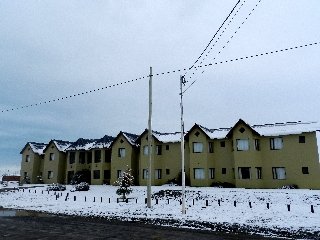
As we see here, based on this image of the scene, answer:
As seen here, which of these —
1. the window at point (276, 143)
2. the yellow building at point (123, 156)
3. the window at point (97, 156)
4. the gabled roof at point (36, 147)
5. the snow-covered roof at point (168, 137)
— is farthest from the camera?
the gabled roof at point (36, 147)

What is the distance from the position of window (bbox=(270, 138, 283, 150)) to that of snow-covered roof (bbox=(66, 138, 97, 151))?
3310 centimetres

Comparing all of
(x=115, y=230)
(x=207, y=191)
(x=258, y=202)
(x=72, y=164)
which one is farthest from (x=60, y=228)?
(x=72, y=164)

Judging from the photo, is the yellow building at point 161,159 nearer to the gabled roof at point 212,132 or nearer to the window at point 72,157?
the gabled roof at point 212,132

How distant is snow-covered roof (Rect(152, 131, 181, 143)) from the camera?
1919 inches

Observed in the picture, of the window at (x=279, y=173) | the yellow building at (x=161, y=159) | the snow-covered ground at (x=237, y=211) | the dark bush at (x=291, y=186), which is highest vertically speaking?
the yellow building at (x=161, y=159)

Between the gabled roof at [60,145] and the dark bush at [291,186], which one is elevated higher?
the gabled roof at [60,145]

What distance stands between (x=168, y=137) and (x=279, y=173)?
725 inches

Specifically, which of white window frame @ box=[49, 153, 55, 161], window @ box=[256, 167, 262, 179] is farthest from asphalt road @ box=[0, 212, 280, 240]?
white window frame @ box=[49, 153, 55, 161]

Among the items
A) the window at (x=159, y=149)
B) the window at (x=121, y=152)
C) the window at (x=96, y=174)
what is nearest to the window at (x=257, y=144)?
the window at (x=159, y=149)

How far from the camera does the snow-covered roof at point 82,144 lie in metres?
58.7

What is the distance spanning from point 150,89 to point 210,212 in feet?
41.1

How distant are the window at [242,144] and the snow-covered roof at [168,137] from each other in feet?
32.1

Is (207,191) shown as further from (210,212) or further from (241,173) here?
(210,212)

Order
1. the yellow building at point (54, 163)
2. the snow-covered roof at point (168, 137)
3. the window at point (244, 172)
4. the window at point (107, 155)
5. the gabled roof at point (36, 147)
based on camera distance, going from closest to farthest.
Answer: the window at point (244, 172)
the snow-covered roof at point (168, 137)
the window at point (107, 155)
the yellow building at point (54, 163)
the gabled roof at point (36, 147)
